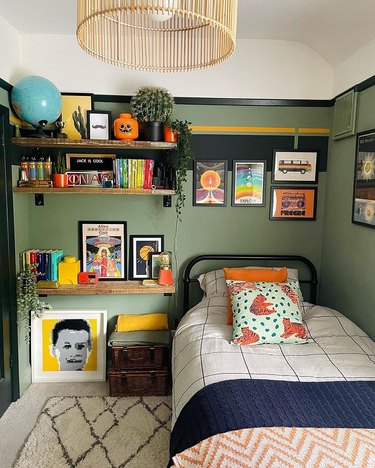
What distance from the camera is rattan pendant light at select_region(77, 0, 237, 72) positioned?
3.76ft

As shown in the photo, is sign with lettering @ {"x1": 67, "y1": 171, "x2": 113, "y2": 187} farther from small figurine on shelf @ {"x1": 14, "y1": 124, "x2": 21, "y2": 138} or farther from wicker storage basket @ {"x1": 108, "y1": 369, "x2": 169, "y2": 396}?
wicker storage basket @ {"x1": 108, "y1": 369, "x2": 169, "y2": 396}

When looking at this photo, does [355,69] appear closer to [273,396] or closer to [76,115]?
[76,115]

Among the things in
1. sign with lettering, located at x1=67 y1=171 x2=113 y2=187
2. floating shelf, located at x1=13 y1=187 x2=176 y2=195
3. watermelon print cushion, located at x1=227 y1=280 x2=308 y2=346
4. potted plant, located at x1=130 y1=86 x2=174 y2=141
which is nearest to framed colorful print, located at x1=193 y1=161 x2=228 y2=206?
floating shelf, located at x1=13 y1=187 x2=176 y2=195

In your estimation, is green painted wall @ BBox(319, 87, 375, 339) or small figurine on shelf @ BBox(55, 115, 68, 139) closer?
green painted wall @ BBox(319, 87, 375, 339)

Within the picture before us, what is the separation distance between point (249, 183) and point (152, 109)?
92cm

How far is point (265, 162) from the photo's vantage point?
9.50 feet

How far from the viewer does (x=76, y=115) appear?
273cm

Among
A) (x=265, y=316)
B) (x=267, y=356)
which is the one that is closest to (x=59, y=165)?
(x=265, y=316)

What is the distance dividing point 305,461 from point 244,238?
186 centimetres

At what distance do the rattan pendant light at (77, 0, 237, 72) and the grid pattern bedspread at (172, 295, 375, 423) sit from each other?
4.61 ft

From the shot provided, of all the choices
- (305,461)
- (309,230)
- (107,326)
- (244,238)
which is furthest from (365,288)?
(107,326)

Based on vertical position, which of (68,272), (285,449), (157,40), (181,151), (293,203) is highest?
(157,40)

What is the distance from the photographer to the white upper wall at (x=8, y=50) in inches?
95.2

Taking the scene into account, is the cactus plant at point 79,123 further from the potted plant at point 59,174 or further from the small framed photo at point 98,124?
the potted plant at point 59,174
